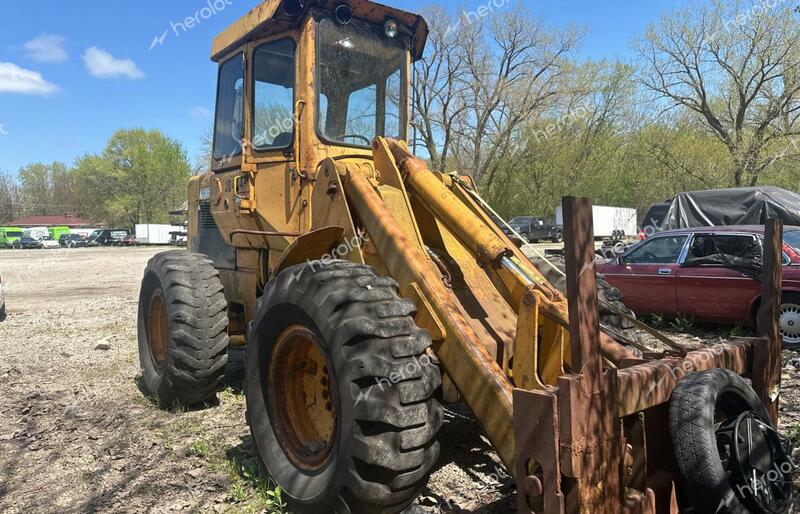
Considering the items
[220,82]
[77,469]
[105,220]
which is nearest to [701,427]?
[77,469]

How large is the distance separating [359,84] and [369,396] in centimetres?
301

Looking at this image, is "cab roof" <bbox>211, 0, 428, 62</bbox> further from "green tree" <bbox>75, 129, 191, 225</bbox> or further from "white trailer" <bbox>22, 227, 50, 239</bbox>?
"green tree" <bbox>75, 129, 191, 225</bbox>

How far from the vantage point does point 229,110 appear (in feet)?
18.4

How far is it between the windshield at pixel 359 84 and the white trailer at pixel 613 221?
31.6 m

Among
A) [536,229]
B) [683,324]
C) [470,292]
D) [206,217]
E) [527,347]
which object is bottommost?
[683,324]

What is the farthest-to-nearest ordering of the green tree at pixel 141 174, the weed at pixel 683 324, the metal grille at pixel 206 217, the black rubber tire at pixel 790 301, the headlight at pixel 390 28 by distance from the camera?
the green tree at pixel 141 174, the weed at pixel 683 324, the black rubber tire at pixel 790 301, the metal grille at pixel 206 217, the headlight at pixel 390 28

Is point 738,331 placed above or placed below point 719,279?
below

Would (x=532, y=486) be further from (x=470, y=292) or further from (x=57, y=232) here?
(x=57, y=232)

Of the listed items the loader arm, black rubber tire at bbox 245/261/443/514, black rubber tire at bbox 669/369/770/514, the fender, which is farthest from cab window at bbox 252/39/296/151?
black rubber tire at bbox 669/369/770/514

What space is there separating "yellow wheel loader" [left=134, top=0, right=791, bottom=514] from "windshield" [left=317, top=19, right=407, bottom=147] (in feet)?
0.05

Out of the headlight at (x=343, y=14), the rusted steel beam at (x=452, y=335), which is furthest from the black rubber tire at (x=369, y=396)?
the headlight at (x=343, y=14)

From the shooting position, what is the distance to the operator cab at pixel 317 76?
4.51 m

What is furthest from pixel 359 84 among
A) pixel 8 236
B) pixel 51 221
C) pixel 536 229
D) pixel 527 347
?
pixel 51 221

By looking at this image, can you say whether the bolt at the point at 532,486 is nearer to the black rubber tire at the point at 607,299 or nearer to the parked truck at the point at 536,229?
the black rubber tire at the point at 607,299
